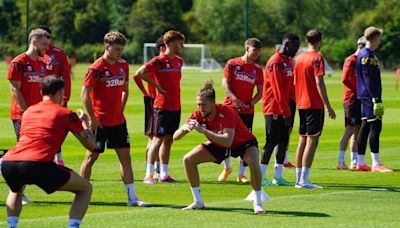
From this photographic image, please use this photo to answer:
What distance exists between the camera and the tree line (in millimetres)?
103000

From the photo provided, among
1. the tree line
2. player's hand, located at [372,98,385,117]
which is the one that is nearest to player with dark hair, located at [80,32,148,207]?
player's hand, located at [372,98,385,117]

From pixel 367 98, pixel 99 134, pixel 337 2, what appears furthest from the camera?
pixel 337 2

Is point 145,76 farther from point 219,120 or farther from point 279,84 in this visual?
point 219,120

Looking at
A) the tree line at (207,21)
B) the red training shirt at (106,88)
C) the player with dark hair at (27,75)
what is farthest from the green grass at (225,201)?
the tree line at (207,21)

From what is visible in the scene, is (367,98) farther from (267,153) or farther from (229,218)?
(229,218)

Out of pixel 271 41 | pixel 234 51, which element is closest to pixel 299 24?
pixel 271 41

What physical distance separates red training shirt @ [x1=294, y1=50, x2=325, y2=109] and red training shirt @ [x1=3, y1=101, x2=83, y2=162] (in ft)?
19.4

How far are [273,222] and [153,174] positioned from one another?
4.35 meters

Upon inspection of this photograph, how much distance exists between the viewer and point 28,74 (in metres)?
13.4

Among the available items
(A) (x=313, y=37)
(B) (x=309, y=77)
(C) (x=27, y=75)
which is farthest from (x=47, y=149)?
(B) (x=309, y=77)

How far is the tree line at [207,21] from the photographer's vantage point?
338ft

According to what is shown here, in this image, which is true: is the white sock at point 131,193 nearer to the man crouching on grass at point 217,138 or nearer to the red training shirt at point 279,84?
the man crouching on grass at point 217,138

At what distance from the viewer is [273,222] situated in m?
11.8

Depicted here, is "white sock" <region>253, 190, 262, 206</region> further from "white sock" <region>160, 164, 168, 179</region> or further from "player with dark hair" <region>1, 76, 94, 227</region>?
"white sock" <region>160, 164, 168, 179</region>
